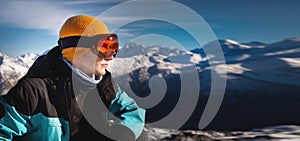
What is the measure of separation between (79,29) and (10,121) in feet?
1.02

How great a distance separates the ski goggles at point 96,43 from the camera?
3.16 feet

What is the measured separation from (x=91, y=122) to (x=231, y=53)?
21.6 ft

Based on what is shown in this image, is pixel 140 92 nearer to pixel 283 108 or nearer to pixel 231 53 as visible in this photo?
pixel 283 108

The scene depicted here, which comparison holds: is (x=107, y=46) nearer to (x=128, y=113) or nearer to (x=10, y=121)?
(x=128, y=113)

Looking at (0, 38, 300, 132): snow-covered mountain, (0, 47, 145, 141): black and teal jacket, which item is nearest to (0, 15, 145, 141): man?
(0, 47, 145, 141): black and teal jacket

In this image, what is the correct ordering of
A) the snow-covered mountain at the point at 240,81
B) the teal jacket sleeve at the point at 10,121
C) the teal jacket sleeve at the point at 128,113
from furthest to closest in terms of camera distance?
the snow-covered mountain at the point at 240,81 → the teal jacket sleeve at the point at 128,113 → the teal jacket sleeve at the point at 10,121

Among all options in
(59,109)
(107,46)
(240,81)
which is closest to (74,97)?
(59,109)

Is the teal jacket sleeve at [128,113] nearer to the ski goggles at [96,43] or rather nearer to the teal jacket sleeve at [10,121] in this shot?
the ski goggles at [96,43]

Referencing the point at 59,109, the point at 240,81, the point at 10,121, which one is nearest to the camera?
the point at 10,121

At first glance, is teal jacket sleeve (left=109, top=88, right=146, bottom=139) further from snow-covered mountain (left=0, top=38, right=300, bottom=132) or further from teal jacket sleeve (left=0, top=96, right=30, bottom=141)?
snow-covered mountain (left=0, top=38, right=300, bottom=132)

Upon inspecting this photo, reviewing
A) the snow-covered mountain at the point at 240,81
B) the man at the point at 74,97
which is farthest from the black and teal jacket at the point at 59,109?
the snow-covered mountain at the point at 240,81

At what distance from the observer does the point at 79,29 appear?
0.95 meters

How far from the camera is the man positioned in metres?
0.82

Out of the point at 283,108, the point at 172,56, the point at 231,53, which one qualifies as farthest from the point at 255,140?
the point at 231,53
